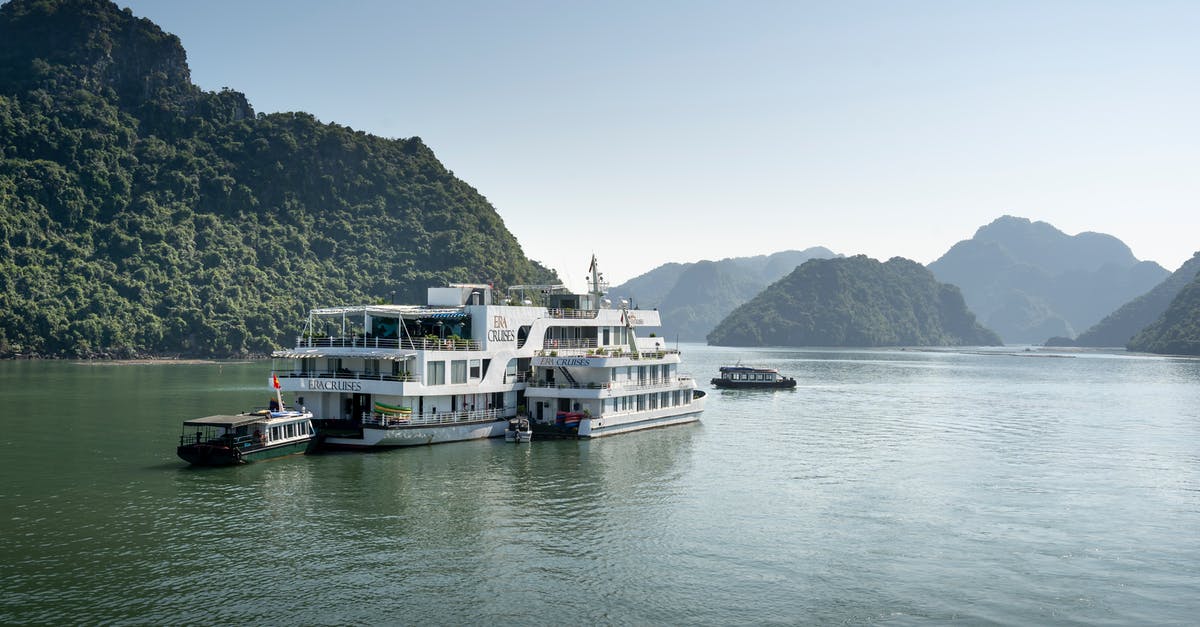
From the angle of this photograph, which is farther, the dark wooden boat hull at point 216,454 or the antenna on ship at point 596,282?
the antenna on ship at point 596,282

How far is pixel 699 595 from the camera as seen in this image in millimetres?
26609

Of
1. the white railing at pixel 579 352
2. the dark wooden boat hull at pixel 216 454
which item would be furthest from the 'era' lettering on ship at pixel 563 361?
the dark wooden boat hull at pixel 216 454

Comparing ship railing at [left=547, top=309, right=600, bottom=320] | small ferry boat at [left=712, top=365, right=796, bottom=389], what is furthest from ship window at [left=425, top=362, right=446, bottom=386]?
small ferry boat at [left=712, top=365, right=796, bottom=389]

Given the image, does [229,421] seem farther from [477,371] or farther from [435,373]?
[477,371]

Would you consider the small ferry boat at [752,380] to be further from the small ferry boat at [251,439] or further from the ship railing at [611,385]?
the small ferry boat at [251,439]

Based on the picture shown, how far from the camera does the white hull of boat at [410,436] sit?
4688cm

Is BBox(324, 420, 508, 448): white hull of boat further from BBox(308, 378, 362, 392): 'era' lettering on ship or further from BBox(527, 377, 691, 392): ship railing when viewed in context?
BBox(527, 377, 691, 392): ship railing

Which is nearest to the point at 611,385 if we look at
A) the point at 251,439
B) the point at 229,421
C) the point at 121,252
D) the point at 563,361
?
the point at 563,361

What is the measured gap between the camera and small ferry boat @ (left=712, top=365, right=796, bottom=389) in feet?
353

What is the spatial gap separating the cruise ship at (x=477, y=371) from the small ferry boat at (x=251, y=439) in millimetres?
1722

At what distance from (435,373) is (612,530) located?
19144 mm

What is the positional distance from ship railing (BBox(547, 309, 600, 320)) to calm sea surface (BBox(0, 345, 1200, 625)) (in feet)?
31.0

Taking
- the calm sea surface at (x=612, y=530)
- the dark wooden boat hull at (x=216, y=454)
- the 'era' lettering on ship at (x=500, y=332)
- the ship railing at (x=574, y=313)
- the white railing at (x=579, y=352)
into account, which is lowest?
the calm sea surface at (x=612, y=530)

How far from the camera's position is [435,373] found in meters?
48.9
